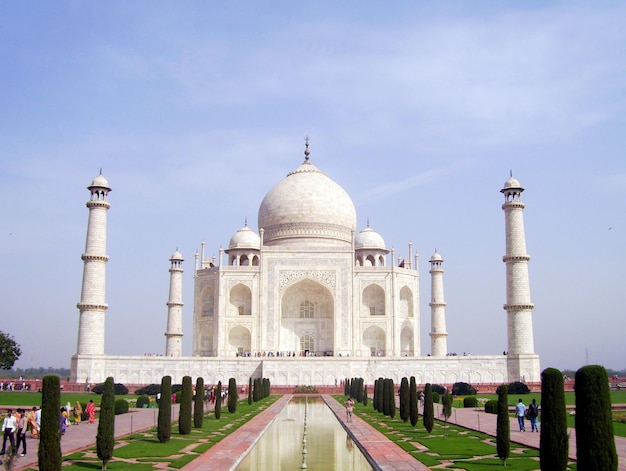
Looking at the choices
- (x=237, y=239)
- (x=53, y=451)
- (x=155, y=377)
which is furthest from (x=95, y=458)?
(x=237, y=239)

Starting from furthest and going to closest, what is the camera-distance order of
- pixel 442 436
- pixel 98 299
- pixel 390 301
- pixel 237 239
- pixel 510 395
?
1. pixel 237 239
2. pixel 390 301
3. pixel 98 299
4. pixel 510 395
5. pixel 442 436

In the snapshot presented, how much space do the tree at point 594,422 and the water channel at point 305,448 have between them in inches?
116

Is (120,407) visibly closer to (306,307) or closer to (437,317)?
(306,307)

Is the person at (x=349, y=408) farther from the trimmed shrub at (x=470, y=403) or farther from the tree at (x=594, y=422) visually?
the tree at (x=594, y=422)

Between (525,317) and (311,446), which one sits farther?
(525,317)

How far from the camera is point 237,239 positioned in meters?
34.3

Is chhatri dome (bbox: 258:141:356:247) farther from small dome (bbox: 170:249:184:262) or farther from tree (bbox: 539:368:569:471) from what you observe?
tree (bbox: 539:368:569:471)

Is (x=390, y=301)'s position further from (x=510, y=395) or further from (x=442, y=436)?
(x=442, y=436)

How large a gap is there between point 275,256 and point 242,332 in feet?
11.8

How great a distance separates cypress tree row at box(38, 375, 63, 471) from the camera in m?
7.67

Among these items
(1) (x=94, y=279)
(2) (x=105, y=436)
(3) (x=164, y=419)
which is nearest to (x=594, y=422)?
(2) (x=105, y=436)

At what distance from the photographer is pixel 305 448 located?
1070 cm

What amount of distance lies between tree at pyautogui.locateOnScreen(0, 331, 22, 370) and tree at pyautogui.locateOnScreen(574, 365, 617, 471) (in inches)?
1003

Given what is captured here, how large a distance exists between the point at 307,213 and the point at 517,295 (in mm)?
11080
